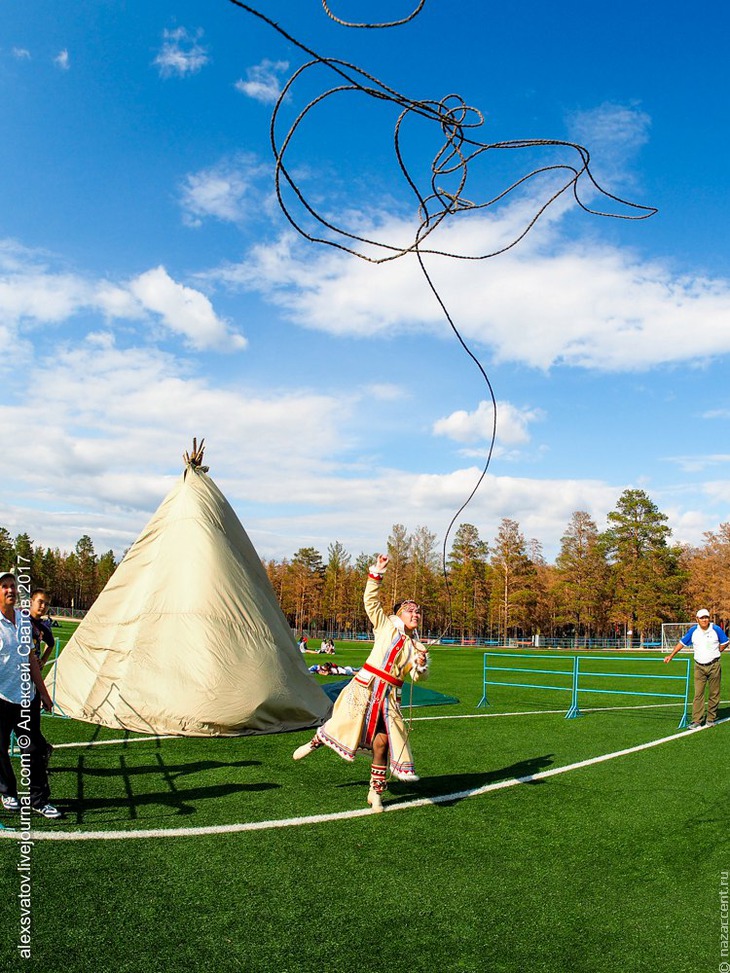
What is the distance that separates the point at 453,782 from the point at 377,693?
183 cm

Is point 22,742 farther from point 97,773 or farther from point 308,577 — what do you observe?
point 308,577

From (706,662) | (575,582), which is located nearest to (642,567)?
Answer: (575,582)

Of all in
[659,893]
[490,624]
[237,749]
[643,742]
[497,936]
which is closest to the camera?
[497,936]

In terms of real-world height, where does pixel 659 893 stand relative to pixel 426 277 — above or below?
below

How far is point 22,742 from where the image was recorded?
6000mm

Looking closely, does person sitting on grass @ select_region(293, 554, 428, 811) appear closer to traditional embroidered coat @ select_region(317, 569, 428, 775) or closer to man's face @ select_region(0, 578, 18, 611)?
traditional embroidered coat @ select_region(317, 569, 428, 775)

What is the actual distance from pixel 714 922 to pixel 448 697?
11893 millimetres

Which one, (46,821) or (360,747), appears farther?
(360,747)

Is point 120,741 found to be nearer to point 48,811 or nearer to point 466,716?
point 48,811

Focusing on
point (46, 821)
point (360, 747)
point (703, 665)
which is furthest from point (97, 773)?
point (703, 665)

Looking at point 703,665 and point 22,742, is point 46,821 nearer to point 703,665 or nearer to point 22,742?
point 22,742

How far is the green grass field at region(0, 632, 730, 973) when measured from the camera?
4.02 metres

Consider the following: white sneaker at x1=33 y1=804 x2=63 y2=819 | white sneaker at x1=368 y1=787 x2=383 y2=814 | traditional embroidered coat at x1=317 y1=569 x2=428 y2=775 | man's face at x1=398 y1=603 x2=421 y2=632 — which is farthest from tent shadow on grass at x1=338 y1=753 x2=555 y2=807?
white sneaker at x1=33 y1=804 x2=63 y2=819

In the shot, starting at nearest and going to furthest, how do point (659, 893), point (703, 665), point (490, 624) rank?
point (659, 893), point (703, 665), point (490, 624)
